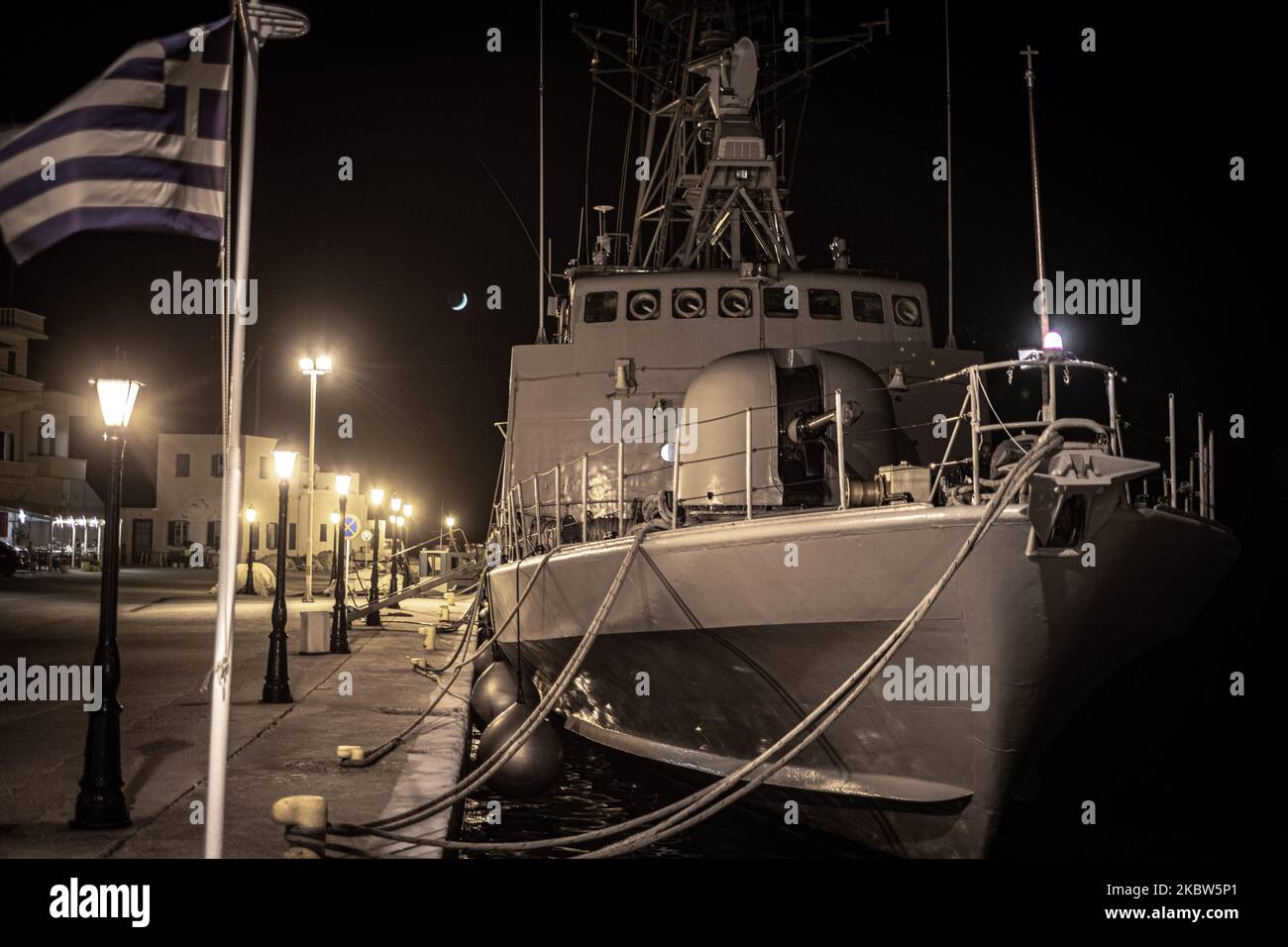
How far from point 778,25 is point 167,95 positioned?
1139cm

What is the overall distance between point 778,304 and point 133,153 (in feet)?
25.0

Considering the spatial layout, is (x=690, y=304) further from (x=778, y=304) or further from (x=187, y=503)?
(x=187, y=503)

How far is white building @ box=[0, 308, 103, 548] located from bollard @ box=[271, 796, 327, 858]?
36.3 m

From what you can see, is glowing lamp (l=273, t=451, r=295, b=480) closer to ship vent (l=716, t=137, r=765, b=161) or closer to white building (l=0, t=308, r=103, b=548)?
ship vent (l=716, t=137, r=765, b=161)

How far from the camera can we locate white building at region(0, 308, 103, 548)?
38.4m

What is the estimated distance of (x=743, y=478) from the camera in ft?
27.5

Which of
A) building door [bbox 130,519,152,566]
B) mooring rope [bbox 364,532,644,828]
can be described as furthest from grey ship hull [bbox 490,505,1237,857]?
building door [bbox 130,519,152,566]

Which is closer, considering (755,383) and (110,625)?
(110,625)

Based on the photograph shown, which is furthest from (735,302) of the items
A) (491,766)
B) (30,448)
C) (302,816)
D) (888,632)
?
(30,448)

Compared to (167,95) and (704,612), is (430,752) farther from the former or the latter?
(167,95)

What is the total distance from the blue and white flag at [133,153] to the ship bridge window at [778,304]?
729 centimetres
